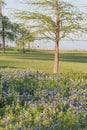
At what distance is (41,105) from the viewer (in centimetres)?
686

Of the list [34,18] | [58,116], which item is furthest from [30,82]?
[34,18]

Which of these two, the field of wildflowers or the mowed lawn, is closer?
the field of wildflowers

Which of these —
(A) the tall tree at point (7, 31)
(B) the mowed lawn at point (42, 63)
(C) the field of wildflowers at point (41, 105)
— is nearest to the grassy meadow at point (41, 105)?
(C) the field of wildflowers at point (41, 105)

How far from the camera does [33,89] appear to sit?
8367 mm

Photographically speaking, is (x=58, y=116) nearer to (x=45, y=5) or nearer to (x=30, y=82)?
(x=30, y=82)

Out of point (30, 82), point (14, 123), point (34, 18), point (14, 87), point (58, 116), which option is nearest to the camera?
point (14, 123)

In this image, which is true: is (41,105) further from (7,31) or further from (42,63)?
(7,31)

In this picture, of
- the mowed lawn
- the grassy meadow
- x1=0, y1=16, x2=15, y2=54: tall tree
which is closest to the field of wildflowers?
the grassy meadow

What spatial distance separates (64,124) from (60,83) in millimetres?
3153

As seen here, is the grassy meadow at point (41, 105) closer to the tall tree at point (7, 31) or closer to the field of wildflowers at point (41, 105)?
the field of wildflowers at point (41, 105)

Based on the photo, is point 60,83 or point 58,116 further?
point 60,83

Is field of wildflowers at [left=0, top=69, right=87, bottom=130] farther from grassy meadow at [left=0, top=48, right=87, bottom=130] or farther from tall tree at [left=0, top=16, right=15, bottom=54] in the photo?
tall tree at [left=0, top=16, right=15, bottom=54]

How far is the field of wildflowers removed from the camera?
5.96 meters

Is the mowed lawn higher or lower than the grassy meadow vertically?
lower
